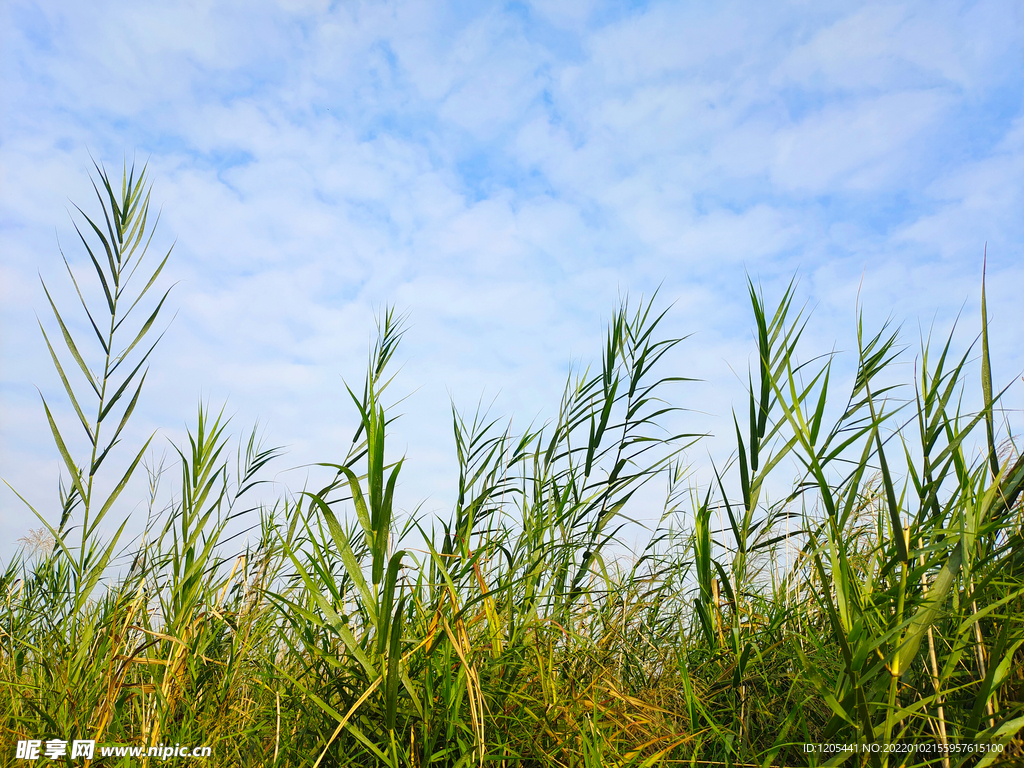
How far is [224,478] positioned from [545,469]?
1464 mm

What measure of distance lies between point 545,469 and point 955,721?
1.60 m

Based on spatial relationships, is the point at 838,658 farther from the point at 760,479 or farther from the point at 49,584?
the point at 49,584

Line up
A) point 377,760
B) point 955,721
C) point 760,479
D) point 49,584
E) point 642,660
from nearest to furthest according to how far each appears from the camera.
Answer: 1. point 955,721
2. point 377,760
3. point 760,479
4. point 642,660
5. point 49,584

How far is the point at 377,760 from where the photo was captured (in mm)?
1620

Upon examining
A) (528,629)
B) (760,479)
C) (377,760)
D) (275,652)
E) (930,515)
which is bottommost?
(377,760)

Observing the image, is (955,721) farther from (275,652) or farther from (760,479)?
(275,652)

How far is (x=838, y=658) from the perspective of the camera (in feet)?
5.69

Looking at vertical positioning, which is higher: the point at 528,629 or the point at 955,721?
the point at 528,629

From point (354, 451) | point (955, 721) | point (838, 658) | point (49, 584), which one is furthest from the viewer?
point (49, 584)

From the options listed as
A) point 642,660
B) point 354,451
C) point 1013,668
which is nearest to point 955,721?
point 1013,668

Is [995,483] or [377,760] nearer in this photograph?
[995,483]

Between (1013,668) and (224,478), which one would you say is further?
(224,478)

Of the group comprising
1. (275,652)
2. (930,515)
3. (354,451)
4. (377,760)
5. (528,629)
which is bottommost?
(377,760)

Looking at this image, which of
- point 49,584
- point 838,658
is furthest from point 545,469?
point 49,584
